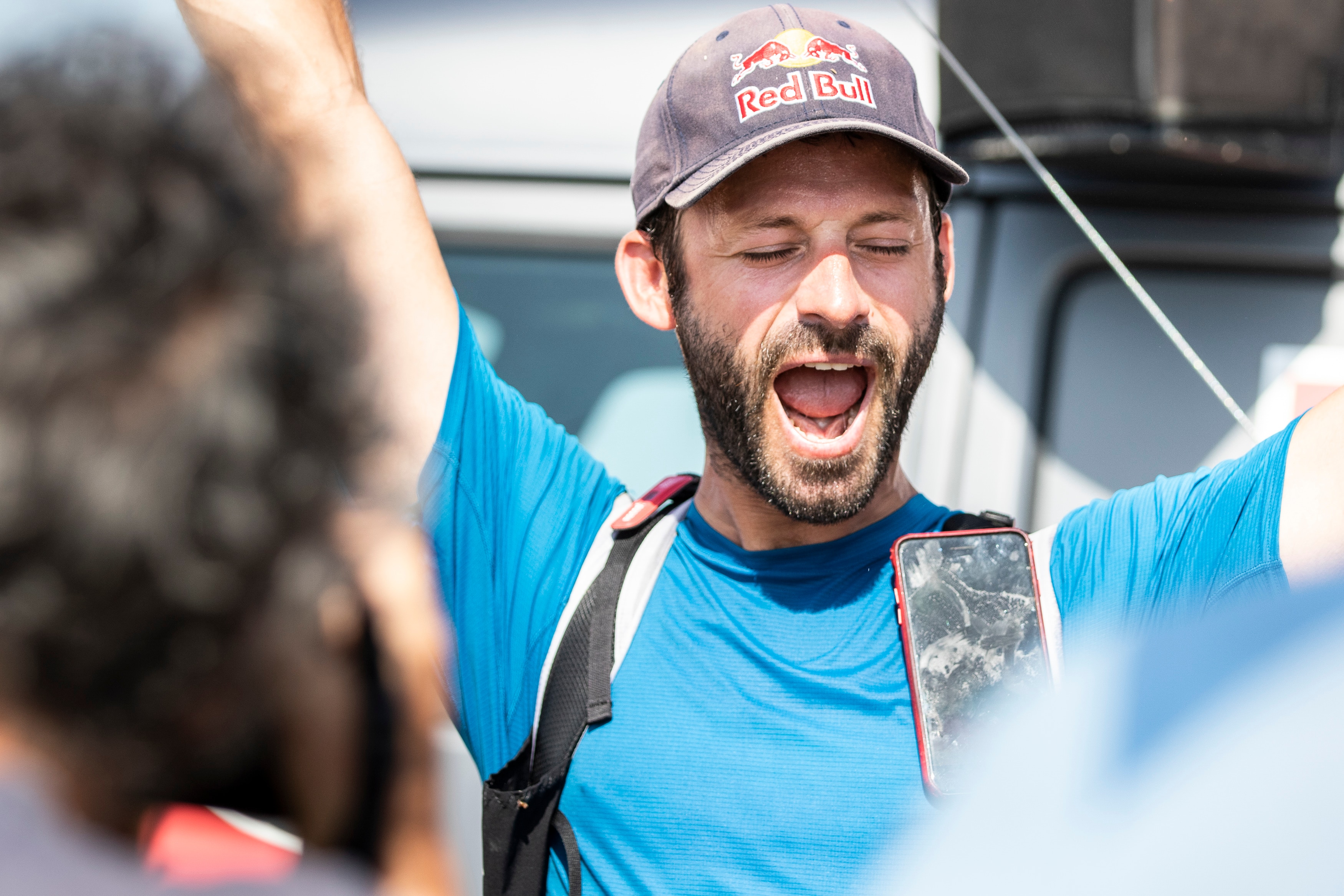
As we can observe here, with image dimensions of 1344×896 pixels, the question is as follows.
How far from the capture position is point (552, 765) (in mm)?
1263

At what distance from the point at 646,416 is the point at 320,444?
1.60 meters

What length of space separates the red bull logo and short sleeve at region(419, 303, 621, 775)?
489 millimetres

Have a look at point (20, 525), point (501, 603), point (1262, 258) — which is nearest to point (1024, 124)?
point (1262, 258)

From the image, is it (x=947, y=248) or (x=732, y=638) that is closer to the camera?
(x=732, y=638)

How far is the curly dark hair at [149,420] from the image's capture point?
517 mm

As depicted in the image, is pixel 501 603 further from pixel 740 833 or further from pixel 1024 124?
pixel 1024 124

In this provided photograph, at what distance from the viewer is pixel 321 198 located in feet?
3.33

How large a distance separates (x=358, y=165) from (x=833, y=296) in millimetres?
623

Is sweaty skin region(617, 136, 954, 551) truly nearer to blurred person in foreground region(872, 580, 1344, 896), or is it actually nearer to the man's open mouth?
the man's open mouth

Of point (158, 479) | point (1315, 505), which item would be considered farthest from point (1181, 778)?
point (1315, 505)

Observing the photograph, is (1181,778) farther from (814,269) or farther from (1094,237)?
(1094,237)

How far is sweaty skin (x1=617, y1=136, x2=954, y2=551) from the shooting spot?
1.35 metres

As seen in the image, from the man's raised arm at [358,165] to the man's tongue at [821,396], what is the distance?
444 mm

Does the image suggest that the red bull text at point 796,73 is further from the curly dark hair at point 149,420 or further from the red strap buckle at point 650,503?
the curly dark hair at point 149,420
